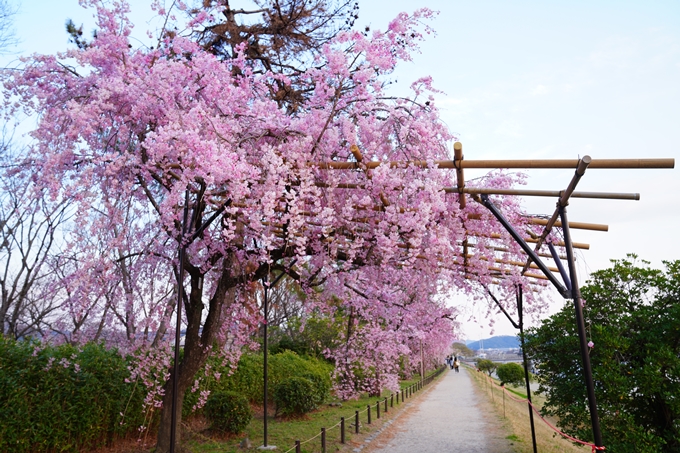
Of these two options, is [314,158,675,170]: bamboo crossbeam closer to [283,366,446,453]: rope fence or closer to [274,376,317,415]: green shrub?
[283,366,446,453]: rope fence

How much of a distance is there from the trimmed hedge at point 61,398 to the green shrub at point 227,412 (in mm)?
1368

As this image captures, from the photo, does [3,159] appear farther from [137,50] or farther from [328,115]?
[328,115]

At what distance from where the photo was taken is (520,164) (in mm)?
4090

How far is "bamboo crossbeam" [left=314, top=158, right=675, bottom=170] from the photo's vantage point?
3596mm

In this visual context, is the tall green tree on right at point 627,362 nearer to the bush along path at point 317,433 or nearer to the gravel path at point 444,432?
the gravel path at point 444,432

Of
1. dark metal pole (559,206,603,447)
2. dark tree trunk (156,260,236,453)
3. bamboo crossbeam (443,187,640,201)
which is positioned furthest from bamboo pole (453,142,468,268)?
dark tree trunk (156,260,236,453)

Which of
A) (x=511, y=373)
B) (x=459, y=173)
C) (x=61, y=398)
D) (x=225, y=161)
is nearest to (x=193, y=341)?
(x=61, y=398)

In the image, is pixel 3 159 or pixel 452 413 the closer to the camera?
pixel 3 159

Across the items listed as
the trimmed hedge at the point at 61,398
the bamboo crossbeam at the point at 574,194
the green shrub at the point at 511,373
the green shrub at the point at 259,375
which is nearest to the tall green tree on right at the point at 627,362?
the bamboo crossbeam at the point at 574,194

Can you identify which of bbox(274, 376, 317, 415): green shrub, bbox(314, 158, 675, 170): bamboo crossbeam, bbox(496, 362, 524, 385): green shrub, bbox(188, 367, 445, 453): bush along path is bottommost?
bbox(496, 362, 524, 385): green shrub

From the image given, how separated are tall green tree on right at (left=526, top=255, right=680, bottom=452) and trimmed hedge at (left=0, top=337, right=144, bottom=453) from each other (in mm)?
5566

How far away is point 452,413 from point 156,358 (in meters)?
10.2

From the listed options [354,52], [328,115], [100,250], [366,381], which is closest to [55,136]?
[100,250]

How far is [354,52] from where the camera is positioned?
192 inches
